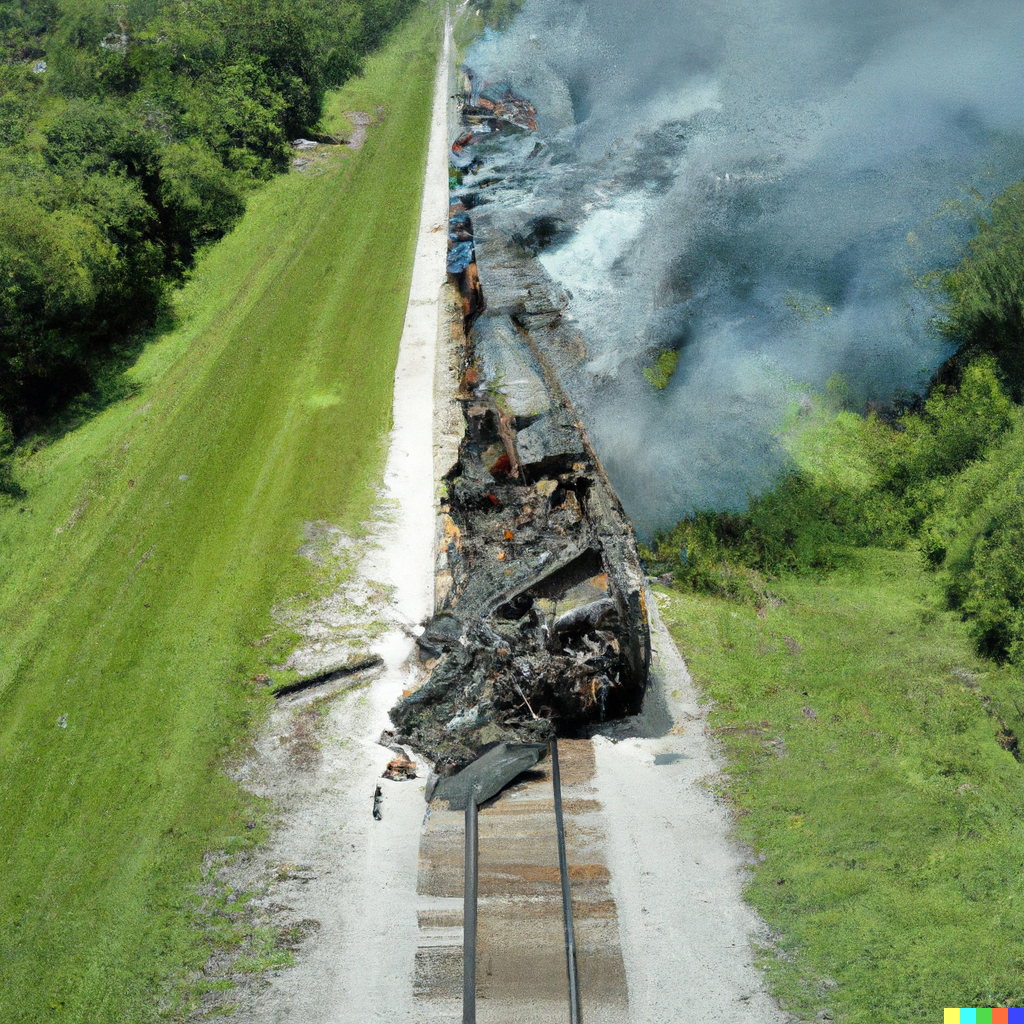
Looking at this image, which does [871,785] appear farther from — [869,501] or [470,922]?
[470,922]

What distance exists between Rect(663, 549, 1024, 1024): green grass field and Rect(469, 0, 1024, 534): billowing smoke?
9.85 ft

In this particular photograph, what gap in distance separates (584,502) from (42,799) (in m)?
11.2

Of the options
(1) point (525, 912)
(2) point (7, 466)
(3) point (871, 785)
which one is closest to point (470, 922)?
(1) point (525, 912)

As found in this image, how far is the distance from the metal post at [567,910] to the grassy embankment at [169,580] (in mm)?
5074

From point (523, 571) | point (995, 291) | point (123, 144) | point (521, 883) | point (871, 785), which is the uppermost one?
point (123, 144)

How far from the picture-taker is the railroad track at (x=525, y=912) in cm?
1016

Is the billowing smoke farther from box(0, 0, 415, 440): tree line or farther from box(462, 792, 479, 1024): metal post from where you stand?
box(0, 0, 415, 440): tree line

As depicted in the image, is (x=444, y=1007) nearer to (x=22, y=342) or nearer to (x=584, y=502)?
(x=584, y=502)

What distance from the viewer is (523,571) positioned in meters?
13.7

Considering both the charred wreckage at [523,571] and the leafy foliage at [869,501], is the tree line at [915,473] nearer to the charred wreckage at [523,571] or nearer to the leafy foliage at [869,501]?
the leafy foliage at [869,501]

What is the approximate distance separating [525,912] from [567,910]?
62 cm

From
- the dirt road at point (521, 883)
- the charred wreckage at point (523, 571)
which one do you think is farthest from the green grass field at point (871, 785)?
the charred wreckage at point (523, 571)

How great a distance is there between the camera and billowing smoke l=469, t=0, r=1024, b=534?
51.5 feet

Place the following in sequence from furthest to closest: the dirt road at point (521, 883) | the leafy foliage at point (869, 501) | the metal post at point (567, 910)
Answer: the leafy foliage at point (869, 501), the dirt road at point (521, 883), the metal post at point (567, 910)
